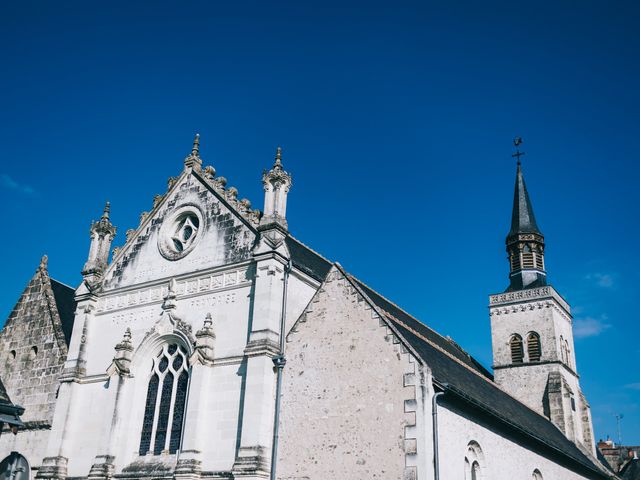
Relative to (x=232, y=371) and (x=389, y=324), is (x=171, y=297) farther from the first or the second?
(x=389, y=324)

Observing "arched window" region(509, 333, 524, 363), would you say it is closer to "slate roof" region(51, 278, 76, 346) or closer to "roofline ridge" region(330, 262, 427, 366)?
"roofline ridge" region(330, 262, 427, 366)

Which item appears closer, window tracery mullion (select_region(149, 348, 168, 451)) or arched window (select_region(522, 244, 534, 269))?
window tracery mullion (select_region(149, 348, 168, 451))

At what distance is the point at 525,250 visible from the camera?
41250mm

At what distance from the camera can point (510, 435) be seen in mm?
22094

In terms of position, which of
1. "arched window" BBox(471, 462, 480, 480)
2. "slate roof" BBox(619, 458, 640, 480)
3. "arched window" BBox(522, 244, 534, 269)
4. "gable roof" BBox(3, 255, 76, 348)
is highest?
"arched window" BBox(522, 244, 534, 269)

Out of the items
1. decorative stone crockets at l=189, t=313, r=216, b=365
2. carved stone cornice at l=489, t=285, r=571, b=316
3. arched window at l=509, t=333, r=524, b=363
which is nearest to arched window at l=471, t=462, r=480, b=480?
decorative stone crockets at l=189, t=313, r=216, b=365

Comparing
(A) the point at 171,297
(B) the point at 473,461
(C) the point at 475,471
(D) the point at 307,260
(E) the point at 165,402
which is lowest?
(C) the point at 475,471

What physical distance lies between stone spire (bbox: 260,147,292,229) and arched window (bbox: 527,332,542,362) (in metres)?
21.7

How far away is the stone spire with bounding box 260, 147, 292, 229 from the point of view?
22.8m

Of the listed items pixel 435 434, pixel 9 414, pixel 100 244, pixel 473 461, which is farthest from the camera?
pixel 100 244

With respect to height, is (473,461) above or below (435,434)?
below

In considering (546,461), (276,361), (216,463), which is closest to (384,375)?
(276,361)

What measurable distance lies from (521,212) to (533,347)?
8863 millimetres

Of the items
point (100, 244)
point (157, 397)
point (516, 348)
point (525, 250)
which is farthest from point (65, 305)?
point (525, 250)
